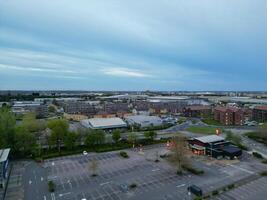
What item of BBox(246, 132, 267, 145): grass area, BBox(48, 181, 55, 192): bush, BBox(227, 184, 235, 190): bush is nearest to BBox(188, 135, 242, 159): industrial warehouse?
BBox(246, 132, 267, 145): grass area

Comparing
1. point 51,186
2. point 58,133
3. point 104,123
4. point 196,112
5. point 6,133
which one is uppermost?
point 6,133

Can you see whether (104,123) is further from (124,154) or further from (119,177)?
(119,177)

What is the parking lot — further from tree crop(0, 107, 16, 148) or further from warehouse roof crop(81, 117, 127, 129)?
warehouse roof crop(81, 117, 127, 129)

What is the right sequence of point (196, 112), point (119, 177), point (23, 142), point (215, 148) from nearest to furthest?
point (119, 177) → point (23, 142) → point (215, 148) → point (196, 112)

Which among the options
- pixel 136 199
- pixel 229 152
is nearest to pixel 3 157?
pixel 136 199

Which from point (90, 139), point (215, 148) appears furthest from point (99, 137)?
point (215, 148)

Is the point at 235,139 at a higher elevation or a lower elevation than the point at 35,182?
higher

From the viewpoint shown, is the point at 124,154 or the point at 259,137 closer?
the point at 124,154
